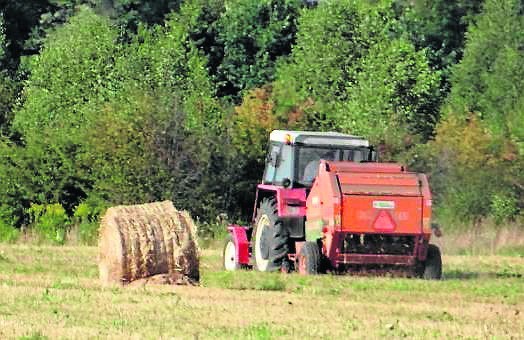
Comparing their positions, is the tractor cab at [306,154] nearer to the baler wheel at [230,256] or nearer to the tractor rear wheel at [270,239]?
the tractor rear wheel at [270,239]

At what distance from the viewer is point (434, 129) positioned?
5344 centimetres

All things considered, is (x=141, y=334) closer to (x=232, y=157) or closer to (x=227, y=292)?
(x=227, y=292)

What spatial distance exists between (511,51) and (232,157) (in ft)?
68.1

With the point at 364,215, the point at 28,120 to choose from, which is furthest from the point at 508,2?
the point at 364,215

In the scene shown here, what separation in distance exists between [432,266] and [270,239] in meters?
2.79

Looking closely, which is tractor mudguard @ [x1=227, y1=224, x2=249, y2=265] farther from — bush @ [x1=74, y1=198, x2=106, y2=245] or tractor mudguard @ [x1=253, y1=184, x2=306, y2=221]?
bush @ [x1=74, y1=198, x2=106, y2=245]

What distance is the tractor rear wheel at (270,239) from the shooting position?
992 inches

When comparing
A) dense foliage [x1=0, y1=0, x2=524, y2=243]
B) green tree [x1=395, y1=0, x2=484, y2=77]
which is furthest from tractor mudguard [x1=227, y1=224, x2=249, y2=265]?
green tree [x1=395, y1=0, x2=484, y2=77]

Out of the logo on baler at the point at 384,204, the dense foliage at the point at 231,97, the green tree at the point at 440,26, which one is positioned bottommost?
the logo on baler at the point at 384,204

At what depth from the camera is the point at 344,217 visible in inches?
931

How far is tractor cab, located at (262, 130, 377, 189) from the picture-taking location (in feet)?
83.6

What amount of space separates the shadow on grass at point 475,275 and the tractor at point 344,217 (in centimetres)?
136

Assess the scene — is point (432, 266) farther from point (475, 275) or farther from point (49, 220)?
point (49, 220)

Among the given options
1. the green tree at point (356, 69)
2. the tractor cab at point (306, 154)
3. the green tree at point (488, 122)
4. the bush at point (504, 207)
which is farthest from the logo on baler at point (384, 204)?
the green tree at point (356, 69)
